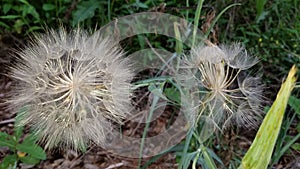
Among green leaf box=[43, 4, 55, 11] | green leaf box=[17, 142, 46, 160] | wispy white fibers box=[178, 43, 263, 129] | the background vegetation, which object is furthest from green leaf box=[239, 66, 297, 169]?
green leaf box=[43, 4, 55, 11]

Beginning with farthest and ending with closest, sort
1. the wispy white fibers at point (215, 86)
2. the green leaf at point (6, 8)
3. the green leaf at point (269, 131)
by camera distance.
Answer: the green leaf at point (6, 8) < the wispy white fibers at point (215, 86) < the green leaf at point (269, 131)

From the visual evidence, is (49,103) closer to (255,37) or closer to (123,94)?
(123,94)

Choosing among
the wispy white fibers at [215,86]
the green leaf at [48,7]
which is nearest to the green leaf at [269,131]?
the wispy white fibers at [215,86]

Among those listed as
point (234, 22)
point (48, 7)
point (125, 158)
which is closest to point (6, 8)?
point (48, 7)

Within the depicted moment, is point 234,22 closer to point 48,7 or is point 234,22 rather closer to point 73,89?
point 48,7

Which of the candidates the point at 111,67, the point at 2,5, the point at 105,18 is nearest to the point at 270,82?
the point at 105,18

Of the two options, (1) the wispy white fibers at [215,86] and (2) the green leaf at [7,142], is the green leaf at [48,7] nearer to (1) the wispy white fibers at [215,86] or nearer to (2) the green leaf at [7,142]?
(2) the green leaf at [7,142]
